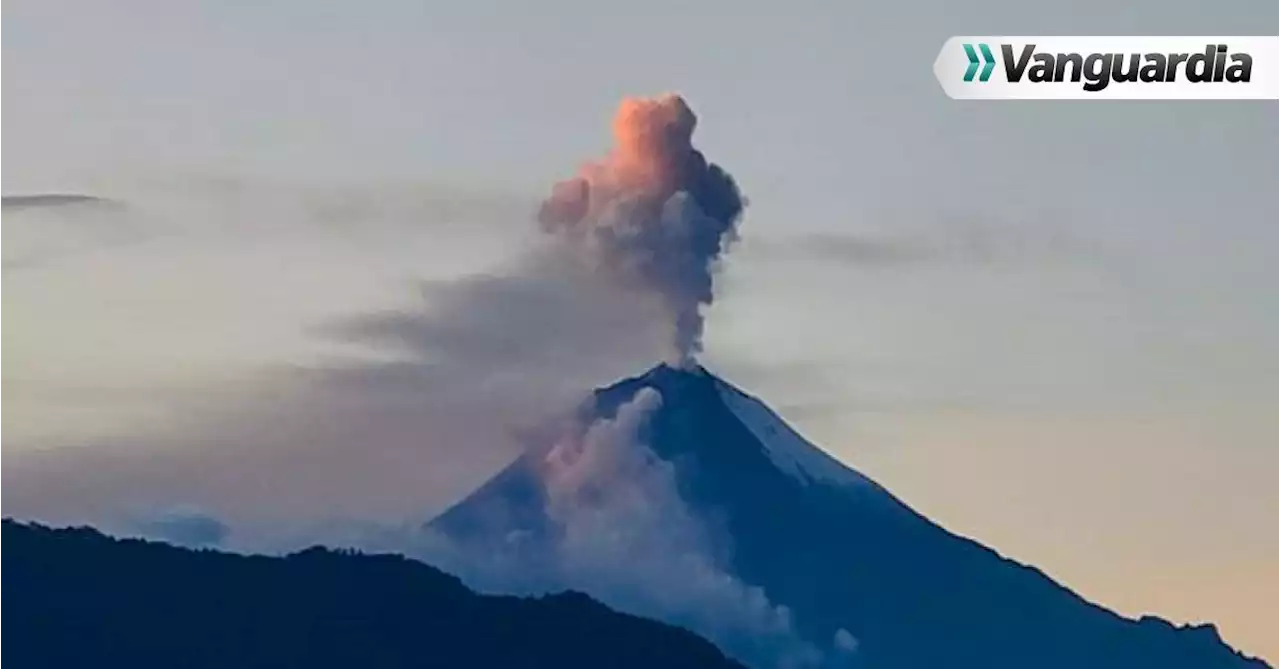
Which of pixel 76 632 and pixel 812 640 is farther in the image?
pixel 812 640

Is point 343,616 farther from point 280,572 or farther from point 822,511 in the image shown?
point 822,511

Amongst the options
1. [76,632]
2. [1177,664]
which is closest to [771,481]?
[1177,664]

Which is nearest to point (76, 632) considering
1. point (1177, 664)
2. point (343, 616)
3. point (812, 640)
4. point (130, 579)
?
point (130, 579)

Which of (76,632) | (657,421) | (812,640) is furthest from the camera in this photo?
(657,421)

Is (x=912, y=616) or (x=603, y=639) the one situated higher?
(x=912, y=616)

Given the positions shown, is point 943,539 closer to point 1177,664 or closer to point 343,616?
point 1177,664

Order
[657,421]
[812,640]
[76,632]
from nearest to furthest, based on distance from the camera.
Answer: [76,632] < [812,640] < [657,421]

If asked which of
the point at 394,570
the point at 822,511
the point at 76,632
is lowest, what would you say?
the point at 76,632
